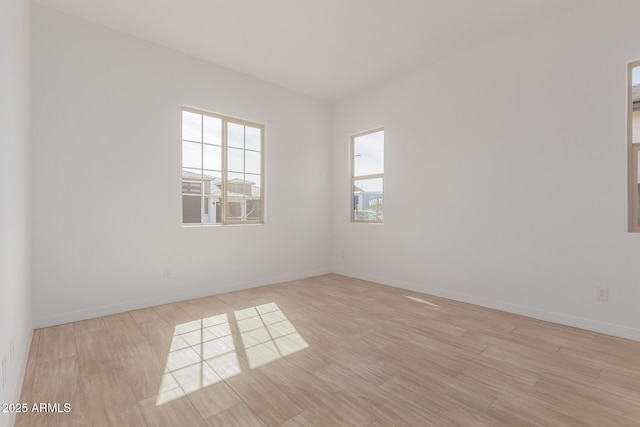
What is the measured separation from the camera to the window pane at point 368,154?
503 cm

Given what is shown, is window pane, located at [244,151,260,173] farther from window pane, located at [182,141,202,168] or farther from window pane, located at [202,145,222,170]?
window pane, located at [182,141,202,168]

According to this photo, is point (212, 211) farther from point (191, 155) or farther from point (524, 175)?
point (524, 175)

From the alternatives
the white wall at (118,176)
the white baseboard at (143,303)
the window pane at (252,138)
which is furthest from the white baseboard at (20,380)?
the window pane at (252,138)

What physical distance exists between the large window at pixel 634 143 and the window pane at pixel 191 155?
4737 millimetres

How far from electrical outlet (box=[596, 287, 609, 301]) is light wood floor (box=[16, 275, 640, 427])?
35 cm

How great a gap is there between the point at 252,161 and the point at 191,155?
950 mm

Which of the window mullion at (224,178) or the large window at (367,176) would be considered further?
the large window at (367,176)

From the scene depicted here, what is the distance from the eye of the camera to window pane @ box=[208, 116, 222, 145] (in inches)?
167

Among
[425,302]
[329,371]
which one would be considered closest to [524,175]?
[425,302]

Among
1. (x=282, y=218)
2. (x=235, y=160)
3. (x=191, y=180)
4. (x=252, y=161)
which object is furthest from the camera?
(x=282, y=218)

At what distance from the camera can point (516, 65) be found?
135 inches

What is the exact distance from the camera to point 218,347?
2.56 meters

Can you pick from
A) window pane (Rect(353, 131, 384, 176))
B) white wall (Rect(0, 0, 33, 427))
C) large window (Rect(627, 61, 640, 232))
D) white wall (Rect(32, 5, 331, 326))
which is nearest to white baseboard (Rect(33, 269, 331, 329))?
white wall (Rect(32, 5, 331, 326))

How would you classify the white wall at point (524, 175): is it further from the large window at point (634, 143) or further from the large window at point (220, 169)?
the large window at point (220, 169)
